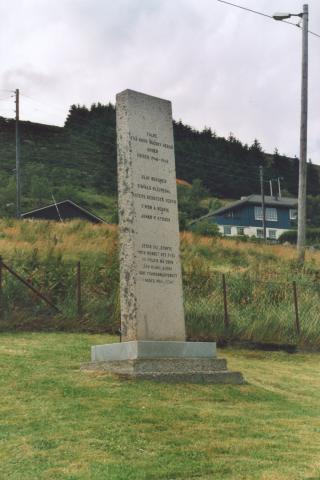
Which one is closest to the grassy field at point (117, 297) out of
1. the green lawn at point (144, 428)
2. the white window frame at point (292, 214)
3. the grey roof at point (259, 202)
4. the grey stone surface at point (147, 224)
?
the green lawn at point (144, 428)

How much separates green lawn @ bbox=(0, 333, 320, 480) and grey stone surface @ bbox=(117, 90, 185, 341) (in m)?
1.17

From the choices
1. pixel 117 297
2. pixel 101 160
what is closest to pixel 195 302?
pixel 117 297

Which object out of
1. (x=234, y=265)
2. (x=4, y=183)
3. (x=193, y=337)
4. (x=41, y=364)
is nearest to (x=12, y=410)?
(x=41, y=364)

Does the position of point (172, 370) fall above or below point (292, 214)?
below

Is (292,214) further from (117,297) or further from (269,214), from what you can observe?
(117,297)

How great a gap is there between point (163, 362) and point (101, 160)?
8412 cm

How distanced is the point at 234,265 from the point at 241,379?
13480mm

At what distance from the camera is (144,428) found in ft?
21.6

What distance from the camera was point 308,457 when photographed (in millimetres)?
6137

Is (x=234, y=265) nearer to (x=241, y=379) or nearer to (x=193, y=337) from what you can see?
(x=193, y=337)

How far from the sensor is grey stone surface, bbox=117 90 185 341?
31.7ft

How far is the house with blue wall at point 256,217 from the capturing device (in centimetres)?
8406

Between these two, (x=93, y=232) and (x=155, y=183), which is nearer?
(x=155, y=183)

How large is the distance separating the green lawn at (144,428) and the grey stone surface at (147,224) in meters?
1.17
